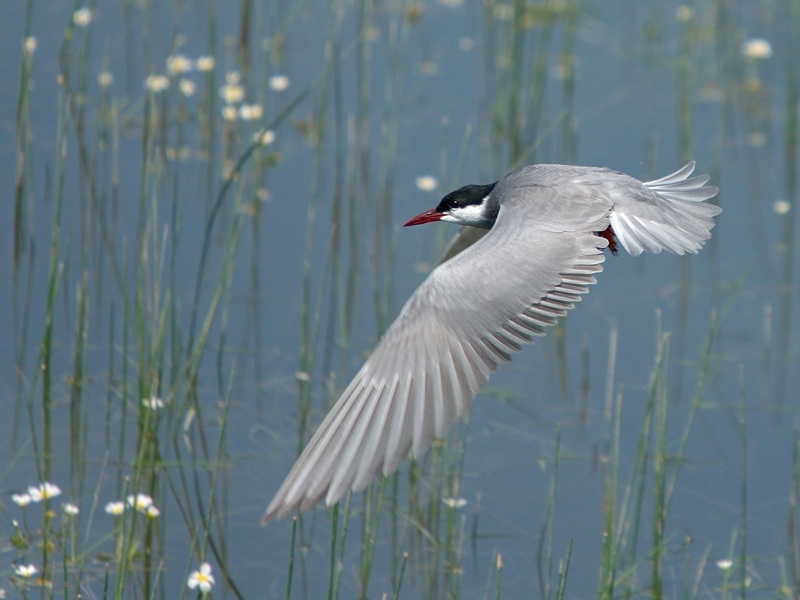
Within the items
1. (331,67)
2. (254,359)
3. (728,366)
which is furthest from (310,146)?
(728,366)

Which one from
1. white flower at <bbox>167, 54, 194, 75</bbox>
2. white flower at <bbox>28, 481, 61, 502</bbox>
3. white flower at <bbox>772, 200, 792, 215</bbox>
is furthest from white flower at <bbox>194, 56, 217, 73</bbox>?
white flower at <bbox>28, 481, 61, 502</bbox>

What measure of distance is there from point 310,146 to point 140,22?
3.94 ft

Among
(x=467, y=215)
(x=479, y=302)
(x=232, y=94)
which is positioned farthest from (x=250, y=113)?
(x=479, y=302)

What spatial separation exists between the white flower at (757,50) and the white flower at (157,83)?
2.96m

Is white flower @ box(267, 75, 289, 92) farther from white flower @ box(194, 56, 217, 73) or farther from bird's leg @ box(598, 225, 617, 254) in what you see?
bird's leg @ box(598, 225, 617, 254)

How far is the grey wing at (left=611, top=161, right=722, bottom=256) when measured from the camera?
3842 mm

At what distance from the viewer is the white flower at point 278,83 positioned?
651 centimetres

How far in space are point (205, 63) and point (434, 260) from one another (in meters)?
1.58

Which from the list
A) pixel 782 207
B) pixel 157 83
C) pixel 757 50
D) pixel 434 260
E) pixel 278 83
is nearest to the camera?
pixel 434 260

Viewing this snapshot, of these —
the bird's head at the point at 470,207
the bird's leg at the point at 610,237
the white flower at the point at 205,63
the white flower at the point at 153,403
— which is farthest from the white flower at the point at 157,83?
the bird's leg at the point at 610,237

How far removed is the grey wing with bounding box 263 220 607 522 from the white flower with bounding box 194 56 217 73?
2.61 m

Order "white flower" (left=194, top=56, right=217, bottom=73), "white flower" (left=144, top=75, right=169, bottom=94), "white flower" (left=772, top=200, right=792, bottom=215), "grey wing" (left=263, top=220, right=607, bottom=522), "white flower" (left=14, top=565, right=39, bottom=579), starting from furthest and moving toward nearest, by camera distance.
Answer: "white flower" (left=772, top=200, right=792, bottom=215) < "white flower" (left=194, top=56, right=217, bottom=73) < "white flower" (left=144, top=75, right=169, bottom=94) < "white flower" (left=14, top=565, right=39, bottom=579) < "grey wing" (left=263, top=220, right=607, bottom=522)

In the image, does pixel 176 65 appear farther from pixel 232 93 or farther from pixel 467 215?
pixel 467 215

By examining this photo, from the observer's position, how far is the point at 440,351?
3334 mm
